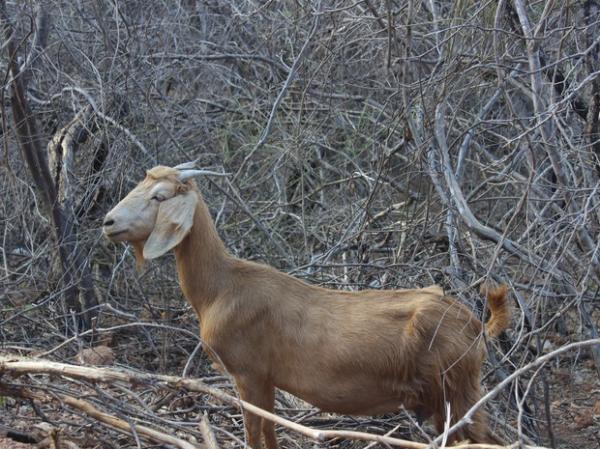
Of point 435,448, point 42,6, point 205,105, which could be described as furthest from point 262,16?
point 435,448

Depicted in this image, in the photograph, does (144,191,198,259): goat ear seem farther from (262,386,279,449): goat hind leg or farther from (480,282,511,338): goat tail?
(480,282,511,338): goat tail

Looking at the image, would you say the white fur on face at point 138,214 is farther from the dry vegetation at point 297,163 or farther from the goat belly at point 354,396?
the goat belly at point 354,396

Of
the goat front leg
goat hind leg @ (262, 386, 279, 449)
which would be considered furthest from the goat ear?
goat hind leg @ (262, 386, 279, 449)

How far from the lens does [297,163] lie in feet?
29.5

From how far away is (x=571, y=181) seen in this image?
703cm

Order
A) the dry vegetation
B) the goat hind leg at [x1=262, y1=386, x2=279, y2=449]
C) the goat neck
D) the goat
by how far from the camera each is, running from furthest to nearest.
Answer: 1. the dry vegetation
2. the goat neck
3. the goat hind leg at [x1=262, y1=386, x2=279, y2=449]
4. the goat

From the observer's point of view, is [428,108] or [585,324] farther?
[428,108]

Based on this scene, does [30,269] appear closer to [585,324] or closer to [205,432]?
[205,432]

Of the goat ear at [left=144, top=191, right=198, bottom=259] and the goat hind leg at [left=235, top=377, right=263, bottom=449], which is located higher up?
the goat ear at [left=144, top=191, right=198, bottom=259]

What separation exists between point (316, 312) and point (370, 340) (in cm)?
39

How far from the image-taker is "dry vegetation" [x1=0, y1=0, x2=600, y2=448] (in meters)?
6.85

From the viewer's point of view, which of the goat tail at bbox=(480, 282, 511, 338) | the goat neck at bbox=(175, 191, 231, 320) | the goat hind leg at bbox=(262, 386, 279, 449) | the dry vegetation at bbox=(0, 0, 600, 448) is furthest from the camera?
the dry vegetation at bbox=(0, 0, 600, 448)

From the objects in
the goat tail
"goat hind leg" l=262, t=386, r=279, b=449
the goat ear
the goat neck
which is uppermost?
the goat ear

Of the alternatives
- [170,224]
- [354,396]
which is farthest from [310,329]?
[170,224]
